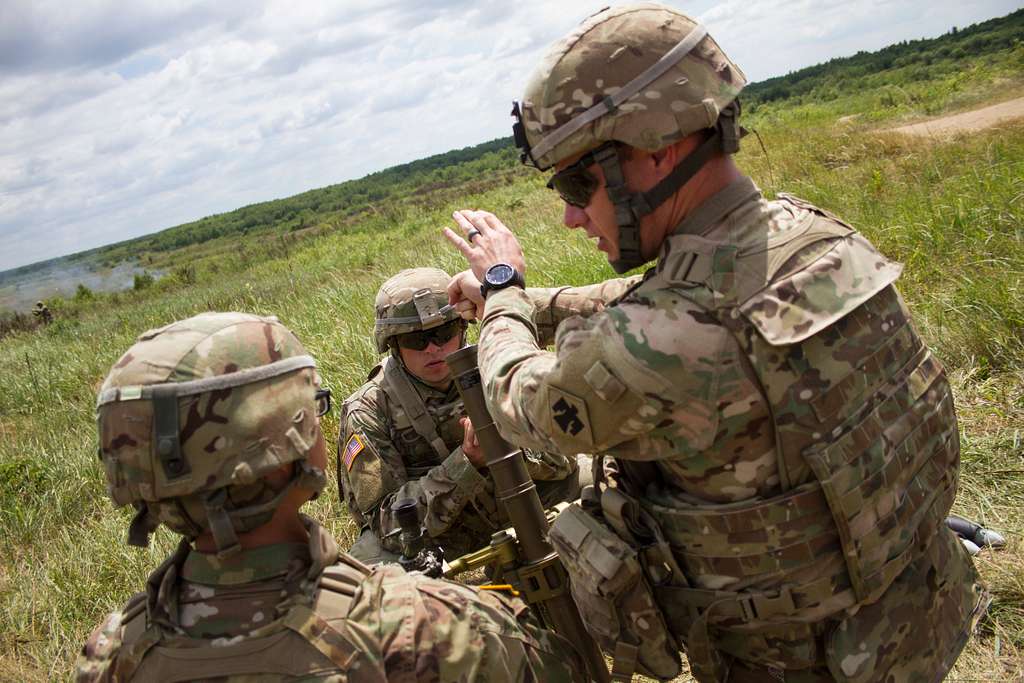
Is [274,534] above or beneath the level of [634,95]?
beneath

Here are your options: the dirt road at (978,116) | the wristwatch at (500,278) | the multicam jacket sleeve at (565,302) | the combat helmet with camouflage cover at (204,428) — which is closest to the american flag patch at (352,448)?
the multicam jacket sleeve at (565,302)

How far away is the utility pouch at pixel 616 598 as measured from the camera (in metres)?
2.11

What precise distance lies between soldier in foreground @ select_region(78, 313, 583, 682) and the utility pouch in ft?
1.16

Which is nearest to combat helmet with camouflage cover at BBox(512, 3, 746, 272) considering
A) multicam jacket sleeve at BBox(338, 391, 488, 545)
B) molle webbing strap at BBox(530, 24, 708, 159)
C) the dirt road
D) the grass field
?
molle webbing strap at BBox(530, 24, 708, 159)

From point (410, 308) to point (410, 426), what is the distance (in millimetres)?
614

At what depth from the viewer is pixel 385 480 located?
3822 millimetres

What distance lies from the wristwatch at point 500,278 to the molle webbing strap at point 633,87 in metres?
0.57

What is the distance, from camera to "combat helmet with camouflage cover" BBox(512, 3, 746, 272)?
6.50ft

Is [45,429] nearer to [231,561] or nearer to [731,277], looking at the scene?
[231,561]

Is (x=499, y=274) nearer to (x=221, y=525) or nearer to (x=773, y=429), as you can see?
(x=773, y=429)

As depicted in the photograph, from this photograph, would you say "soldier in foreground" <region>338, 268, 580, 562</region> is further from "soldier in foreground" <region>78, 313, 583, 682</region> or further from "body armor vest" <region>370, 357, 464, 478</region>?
"soldier in foreground" <region>78, 313, 583, 682</region>

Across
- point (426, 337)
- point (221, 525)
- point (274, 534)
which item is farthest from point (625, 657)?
point (426, 337)

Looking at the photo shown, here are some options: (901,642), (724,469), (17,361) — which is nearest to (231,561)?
(724,469)

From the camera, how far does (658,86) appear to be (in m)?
1.98
